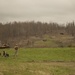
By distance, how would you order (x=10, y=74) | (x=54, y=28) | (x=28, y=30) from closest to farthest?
(x=10, y=74)
(x=28, y=30)
(x=54, y=28)

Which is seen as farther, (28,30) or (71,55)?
(28,30)

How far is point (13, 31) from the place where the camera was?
523 feet

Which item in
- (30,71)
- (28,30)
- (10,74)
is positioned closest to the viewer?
(10,74)

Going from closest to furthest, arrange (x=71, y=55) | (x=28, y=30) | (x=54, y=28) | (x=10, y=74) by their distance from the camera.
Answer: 1. (x=10, y=74)
2. (x=71, y=55)
3. (x=28, y=30)
4. (x=54, y=28)

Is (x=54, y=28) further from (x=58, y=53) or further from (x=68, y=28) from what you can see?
(x=58, y=53)

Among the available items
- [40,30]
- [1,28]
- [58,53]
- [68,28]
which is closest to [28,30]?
[40,30]

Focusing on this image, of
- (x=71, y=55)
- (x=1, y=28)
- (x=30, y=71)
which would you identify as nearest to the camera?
(x=30, y=71)

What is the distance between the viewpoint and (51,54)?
143 feet

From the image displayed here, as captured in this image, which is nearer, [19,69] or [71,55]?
[19,69]

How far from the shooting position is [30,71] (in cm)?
2441

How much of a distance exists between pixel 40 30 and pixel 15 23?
17643 mm

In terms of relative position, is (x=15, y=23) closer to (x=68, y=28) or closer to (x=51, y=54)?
(x=68, y=28)

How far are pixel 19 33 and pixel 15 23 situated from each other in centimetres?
2036

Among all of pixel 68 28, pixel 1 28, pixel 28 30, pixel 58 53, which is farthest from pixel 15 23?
pixel 58 53
